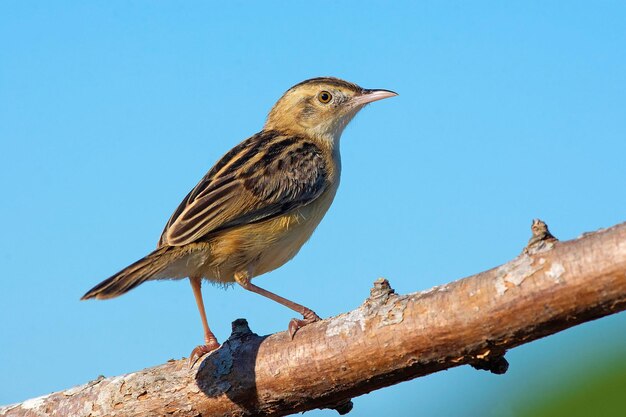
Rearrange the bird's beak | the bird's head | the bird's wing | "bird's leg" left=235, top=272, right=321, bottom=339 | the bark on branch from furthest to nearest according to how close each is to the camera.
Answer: the bird's beak
the bird's head
the bird's wing
"bird's leg" left=235, top=272, right=321, bottom=339
the bark on branch

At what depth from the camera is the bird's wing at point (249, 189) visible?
6.70m

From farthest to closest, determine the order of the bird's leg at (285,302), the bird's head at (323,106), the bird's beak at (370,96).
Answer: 1. the bird's beak at (370,96)
2. the bird's head at (323,106)
3. the bird's leg at (285,302)

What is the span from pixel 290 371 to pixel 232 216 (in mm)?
2052

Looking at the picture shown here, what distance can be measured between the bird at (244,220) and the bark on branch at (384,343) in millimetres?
398

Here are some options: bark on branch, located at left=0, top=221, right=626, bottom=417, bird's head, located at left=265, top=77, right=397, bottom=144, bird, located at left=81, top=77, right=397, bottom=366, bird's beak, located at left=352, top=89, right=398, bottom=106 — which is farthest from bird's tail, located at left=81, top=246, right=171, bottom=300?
bird's beak, located at left=352, top=89, right=398, bottom=106

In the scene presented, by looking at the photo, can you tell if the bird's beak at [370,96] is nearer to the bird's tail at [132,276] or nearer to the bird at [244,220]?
the bird at [244,220]

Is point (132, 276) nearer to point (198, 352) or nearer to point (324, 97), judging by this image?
point (198, 352)

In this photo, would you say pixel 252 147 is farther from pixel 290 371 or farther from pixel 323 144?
pixel 290 371

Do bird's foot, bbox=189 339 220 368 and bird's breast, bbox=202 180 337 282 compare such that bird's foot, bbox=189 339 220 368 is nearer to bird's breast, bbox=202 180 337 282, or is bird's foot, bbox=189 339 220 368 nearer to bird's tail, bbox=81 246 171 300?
bird's tail, bbox=81 246 171 300

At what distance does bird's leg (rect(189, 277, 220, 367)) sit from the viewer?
18.8 ft

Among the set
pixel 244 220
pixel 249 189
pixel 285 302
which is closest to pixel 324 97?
pixel 249 189

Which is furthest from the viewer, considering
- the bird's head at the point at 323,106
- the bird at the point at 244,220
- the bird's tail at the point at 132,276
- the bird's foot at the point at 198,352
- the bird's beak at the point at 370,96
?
the bird's beak at the point at 370,96

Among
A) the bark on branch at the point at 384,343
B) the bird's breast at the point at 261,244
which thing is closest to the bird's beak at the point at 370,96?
the bird's breast at the point at 261,244

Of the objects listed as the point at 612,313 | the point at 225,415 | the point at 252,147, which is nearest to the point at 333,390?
the point at 225,415
